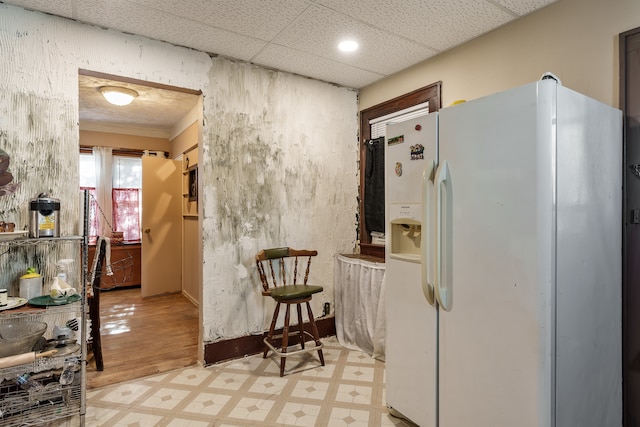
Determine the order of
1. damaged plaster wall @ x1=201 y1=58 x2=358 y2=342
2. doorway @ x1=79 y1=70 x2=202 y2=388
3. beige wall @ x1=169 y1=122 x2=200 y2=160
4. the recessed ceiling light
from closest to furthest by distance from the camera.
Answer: the recessed ceiling light
damaged plaster wall @ x1=201 y1=58 x2=358 y2=342
doorway @ x1=79 y1=70 x2=202 y2=388
beige wall @ x1=169 y1=122 x2=200 y2=160

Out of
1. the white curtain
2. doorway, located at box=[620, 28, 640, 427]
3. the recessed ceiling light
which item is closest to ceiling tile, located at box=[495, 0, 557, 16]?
doorway, located at box=[620, 28, 640, 427]

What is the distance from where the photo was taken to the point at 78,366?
2.25 meters

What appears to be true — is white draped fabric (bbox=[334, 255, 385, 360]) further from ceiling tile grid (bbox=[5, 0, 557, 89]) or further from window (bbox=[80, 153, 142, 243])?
window (bbox=[80, 153, 142, 243])

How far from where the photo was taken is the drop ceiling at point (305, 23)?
2100 mm

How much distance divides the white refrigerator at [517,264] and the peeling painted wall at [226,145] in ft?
4.82

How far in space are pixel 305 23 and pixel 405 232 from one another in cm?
149

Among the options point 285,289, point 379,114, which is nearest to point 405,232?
point 285,289

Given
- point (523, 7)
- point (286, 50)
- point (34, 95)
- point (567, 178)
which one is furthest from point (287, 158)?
point (567, 178)

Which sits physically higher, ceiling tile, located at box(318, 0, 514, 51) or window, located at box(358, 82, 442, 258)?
ceiling tile, located at box(318, 0, 514, 51)

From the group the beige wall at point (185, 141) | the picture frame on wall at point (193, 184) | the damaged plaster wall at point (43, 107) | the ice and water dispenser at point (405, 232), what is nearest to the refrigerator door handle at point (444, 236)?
the ice and water dispenser at point (405, 232)

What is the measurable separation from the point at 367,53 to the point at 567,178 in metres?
1.79

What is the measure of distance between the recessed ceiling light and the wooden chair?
164cm

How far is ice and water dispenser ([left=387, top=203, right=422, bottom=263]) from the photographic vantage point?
199 cm

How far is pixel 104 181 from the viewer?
5570 millimetres
